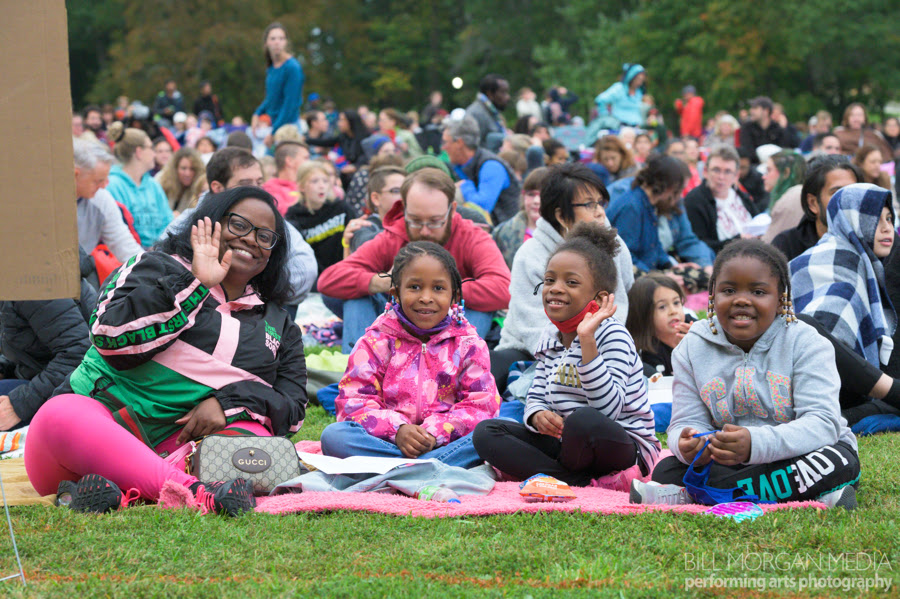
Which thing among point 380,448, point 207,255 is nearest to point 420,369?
point 380,448

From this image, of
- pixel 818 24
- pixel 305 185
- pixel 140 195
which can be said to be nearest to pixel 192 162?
pixel 140 195

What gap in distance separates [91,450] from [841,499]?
2.84m

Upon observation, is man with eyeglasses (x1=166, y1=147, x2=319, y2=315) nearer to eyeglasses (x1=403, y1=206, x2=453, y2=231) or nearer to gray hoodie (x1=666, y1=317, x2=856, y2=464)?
eyeglasses (x1=403, y1=206, x2=453, y2=231)

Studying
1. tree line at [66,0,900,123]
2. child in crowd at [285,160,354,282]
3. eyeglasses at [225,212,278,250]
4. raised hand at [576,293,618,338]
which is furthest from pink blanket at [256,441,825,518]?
tree line at [66,0,900,123]

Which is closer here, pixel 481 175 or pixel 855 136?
pixel 481 175

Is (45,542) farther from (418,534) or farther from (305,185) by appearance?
(305,185)

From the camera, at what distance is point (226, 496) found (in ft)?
12.9

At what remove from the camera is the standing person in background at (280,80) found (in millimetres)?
12031

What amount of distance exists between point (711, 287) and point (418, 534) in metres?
1.59

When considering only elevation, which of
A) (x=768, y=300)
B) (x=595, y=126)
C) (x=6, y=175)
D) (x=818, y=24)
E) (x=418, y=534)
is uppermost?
(x=818, y=24)

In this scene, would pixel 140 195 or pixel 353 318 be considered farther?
pixel 140 195

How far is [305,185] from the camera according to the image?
8.99m

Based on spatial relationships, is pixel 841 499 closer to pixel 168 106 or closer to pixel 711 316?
pixel 711 316

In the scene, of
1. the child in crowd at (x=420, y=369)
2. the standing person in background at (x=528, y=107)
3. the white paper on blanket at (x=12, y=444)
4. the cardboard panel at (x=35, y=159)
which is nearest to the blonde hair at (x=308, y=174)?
the white paper on blanket at (x=12, y=444)
